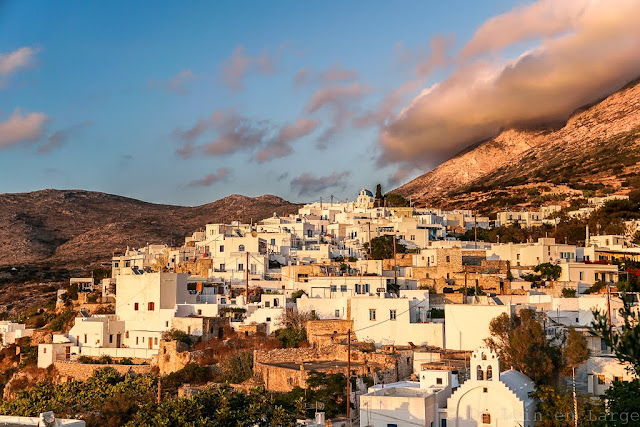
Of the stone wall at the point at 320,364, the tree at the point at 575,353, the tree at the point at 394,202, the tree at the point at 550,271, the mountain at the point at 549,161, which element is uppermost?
the mountain at the point at 549,161

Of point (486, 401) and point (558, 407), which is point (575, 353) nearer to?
point (558, 407)

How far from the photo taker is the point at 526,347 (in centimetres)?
2792

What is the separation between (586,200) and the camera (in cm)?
6938

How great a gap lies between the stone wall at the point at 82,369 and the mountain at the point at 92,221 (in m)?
47.8

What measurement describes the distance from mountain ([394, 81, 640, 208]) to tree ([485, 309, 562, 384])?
1927 inches

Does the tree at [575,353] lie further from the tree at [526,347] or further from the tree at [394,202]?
the tree at [394,202]

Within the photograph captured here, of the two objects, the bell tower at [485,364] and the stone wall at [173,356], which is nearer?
the bell tower at [485,364]

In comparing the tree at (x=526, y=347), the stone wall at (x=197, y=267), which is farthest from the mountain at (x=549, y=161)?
the tree at (x=526, y=347)

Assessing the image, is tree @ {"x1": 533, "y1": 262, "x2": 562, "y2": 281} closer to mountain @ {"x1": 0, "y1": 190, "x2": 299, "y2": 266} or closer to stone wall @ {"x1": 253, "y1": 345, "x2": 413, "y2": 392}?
stone wall @ {"x1": 253, "y1": 345, "x2": 413, "y2": 392}

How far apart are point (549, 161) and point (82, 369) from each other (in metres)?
78.0

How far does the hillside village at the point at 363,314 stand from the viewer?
25.2 metres

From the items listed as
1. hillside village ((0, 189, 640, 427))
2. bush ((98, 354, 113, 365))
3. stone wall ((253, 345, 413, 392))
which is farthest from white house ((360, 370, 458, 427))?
bush ((98, 354, 113, 365))

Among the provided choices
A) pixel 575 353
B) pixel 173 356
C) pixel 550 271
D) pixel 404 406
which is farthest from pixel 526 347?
pixel 550 271

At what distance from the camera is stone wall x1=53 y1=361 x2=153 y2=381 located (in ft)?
114
